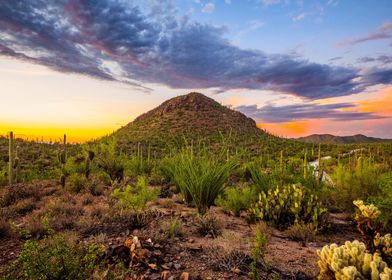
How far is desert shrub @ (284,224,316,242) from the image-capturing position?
5492 mm

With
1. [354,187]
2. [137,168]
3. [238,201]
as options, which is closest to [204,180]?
[238,201]

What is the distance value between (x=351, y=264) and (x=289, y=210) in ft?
10.1

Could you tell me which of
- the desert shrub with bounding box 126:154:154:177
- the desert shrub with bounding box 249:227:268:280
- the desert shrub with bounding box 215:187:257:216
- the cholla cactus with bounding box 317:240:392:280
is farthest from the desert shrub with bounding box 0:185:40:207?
the cholla cactus with bounding box 317:240:392:280

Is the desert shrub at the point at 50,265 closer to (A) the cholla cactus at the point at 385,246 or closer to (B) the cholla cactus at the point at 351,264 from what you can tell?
(B) the cholla cactus at the point at 351,264

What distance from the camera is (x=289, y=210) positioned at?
20.2 feet

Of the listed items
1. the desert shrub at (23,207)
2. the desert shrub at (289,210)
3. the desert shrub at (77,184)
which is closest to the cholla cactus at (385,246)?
the desert shrub at (289,210)

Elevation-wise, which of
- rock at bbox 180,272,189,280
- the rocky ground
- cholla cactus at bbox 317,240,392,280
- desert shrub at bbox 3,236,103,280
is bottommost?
the rocky ground

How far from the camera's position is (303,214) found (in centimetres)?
612

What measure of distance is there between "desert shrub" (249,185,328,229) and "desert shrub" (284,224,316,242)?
20cm

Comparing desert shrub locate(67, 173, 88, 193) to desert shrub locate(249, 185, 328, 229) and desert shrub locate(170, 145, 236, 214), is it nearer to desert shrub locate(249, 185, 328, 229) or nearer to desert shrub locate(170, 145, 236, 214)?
desert shrub locate(170, 145, 236, 214)

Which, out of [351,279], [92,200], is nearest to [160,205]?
[92,200]

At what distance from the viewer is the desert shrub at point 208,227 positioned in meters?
5.50

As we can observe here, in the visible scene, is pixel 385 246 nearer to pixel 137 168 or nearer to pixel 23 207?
pixel 23 207

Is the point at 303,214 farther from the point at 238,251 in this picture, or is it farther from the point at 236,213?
the point at 238,251
